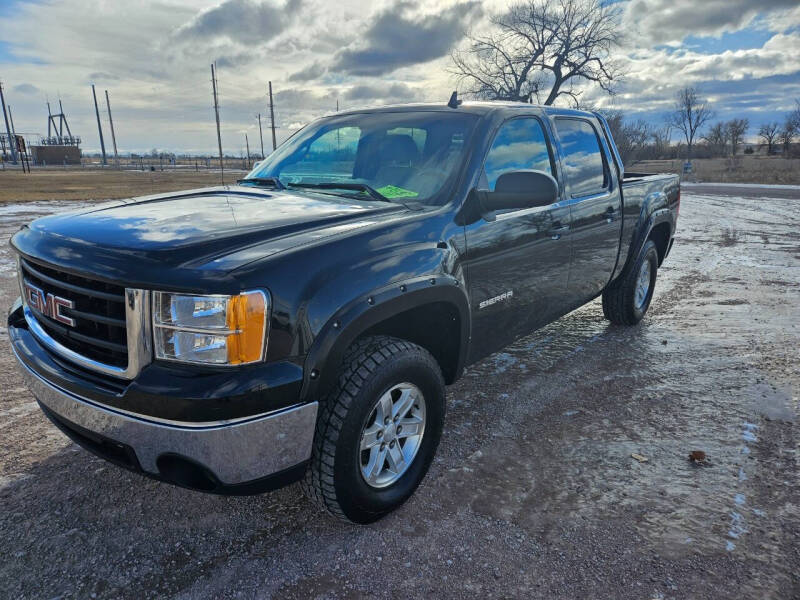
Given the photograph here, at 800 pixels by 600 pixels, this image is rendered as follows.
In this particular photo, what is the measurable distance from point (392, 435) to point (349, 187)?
1.42 meters

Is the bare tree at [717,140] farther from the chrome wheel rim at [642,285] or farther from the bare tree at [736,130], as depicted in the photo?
the chrome wheel rim at [642,285]

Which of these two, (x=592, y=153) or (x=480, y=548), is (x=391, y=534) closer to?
(x=480, y=548)

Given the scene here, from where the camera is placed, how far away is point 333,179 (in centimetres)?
352

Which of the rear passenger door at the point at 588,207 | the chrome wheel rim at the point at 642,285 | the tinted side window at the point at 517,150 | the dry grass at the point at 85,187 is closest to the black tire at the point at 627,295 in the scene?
the chrome wheel rim at the point at 642,285

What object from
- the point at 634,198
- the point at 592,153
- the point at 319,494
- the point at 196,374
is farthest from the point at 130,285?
the point at 634,198

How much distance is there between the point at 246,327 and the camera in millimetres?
2088

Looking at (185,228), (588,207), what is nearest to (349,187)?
(185,228)

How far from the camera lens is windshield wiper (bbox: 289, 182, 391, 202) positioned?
3184 mm

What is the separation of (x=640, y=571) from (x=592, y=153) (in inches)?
126

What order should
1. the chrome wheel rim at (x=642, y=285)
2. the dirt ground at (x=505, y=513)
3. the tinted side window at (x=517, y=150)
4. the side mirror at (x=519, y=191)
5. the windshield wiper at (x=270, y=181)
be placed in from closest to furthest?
the dirt ground at (x=505, y=513), the side mirror at (x=519, y=191), the tinted side window at (x=517, y=150), the windshield wiper at (x=270, y=181), the chrome wheel rim at (x=642, y=285)

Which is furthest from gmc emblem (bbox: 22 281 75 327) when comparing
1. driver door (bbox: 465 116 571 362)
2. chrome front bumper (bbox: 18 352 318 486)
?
driver door (bbox: 465 116 571 362)

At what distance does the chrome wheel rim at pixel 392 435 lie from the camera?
264 cm

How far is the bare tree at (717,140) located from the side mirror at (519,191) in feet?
253

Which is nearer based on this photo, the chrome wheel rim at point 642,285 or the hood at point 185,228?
the hood at point 185,228
